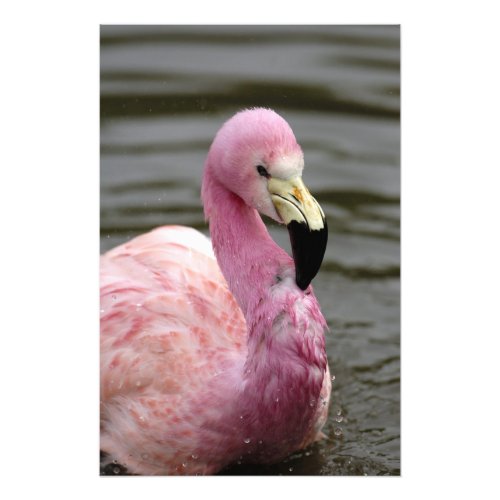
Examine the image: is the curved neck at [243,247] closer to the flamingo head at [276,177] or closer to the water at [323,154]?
the flamingo head at [276,177]

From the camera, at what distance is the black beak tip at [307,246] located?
3.01 m

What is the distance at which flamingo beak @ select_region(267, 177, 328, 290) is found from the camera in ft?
9.86

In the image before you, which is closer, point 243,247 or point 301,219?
point 301,219

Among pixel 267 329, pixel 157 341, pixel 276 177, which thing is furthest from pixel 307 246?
pixel 157 341

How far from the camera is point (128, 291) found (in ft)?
12.7

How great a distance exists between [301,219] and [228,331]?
843 millimetres

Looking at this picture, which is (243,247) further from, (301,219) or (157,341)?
(157,341)

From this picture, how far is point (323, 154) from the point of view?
5.21m

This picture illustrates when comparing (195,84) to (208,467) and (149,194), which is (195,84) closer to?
(149,194)

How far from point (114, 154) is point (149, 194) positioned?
43 cm

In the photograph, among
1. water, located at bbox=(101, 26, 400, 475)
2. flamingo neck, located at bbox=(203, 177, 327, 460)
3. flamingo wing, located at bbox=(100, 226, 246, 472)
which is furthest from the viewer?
water, located at bbox=(101, 26, 400, 475)

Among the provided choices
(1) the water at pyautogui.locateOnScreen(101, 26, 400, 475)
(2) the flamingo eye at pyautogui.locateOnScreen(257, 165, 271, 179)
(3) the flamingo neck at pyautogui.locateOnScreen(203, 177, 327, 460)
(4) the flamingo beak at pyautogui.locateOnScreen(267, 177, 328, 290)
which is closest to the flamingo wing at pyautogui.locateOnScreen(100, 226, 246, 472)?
(3) the flamingo neck at pyautogui.locateOnScreen(203, 177, 327, 460)

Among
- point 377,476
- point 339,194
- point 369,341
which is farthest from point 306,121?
point 377,476

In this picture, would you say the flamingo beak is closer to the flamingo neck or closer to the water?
the flamingo neck
